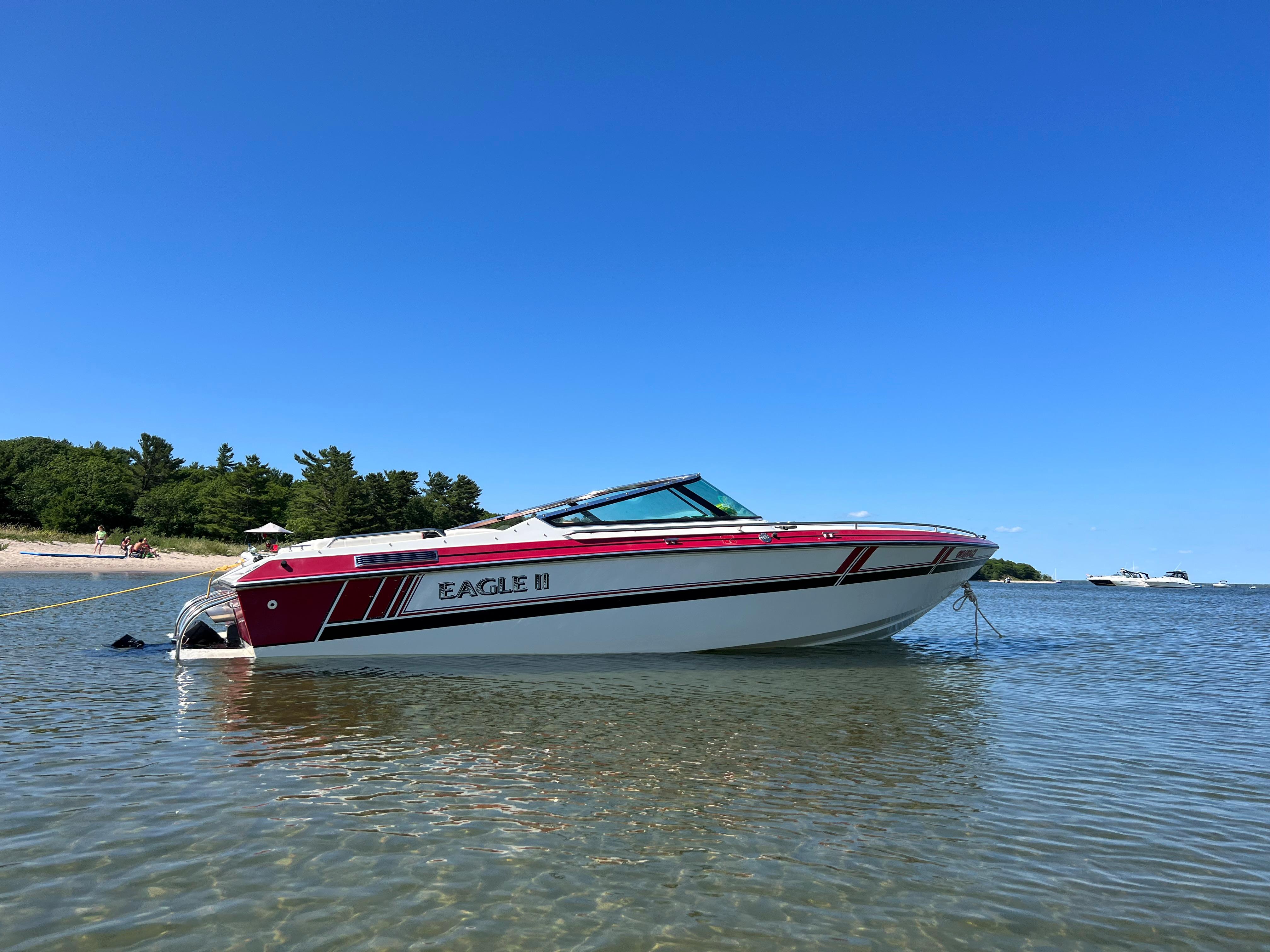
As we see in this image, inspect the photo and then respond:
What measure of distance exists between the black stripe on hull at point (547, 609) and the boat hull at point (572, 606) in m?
0.01

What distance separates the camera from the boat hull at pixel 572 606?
370 inches

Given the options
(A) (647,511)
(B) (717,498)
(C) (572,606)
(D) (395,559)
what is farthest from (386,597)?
(B) (717,498)

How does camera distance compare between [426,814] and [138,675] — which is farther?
[138,675]

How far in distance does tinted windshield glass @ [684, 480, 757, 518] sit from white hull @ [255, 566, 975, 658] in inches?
53.1

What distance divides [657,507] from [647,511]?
157 mm

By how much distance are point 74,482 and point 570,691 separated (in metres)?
61.7

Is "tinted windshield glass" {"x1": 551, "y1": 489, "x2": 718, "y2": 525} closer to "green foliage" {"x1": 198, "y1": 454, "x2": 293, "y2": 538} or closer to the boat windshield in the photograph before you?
the boat windshield

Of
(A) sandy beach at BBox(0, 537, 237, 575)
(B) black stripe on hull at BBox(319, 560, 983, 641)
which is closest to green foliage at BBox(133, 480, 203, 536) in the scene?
(A) sandy beach at BBox(0, 537, 237, 575)

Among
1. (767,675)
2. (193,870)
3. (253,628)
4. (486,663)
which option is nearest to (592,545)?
(486,663)

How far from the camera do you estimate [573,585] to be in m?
9.56

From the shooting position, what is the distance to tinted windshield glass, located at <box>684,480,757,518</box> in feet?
34.7

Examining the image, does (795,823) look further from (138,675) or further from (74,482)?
(74,482)

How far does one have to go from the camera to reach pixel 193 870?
10.5 feet

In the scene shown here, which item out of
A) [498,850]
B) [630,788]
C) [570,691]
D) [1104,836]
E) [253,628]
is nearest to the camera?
[498,850]
